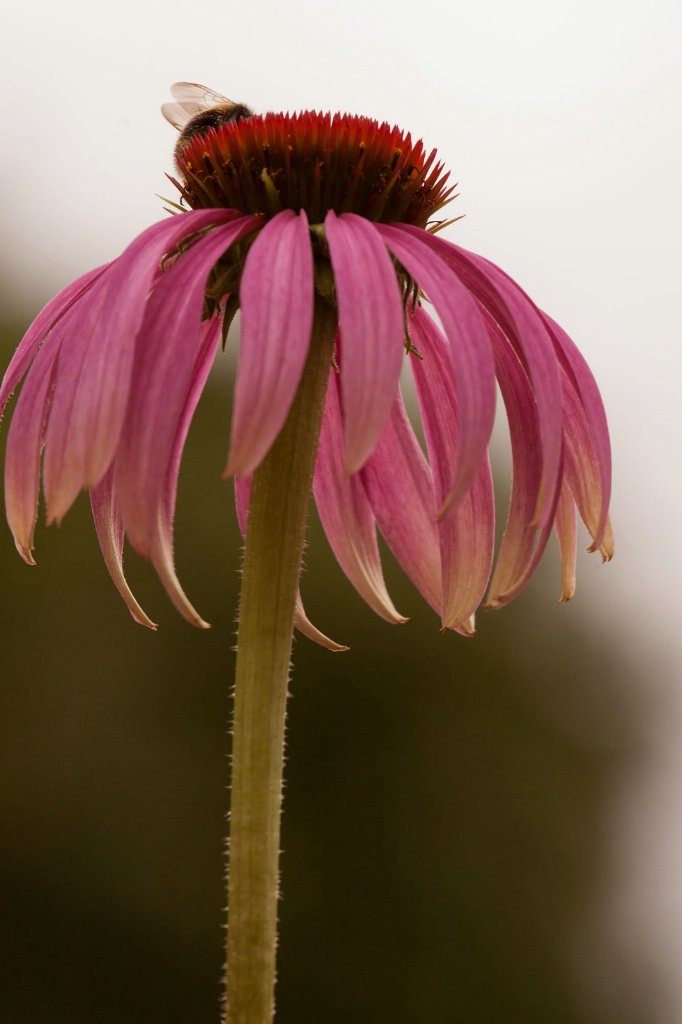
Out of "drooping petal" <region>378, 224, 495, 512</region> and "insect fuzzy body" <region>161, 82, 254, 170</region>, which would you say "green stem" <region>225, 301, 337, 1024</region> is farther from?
"insect fuzzy body" <region>161, 82, 254, 170</region>

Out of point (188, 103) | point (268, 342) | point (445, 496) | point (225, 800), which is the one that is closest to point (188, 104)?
point (188, 103)

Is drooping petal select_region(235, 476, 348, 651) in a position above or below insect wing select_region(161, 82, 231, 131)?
below

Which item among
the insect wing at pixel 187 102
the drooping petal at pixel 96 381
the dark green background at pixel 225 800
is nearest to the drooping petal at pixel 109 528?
the drooping petal at pixel 96 381

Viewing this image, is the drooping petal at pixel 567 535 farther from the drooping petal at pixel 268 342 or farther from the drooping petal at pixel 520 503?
the drooping petal at pixel 268 342

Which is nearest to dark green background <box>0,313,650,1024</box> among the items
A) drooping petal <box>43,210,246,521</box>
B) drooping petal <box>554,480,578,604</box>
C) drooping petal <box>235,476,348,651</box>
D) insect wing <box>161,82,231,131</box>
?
insect wing <box>161,82,231,131</box>

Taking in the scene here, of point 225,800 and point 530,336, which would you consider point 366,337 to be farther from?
point 225,800

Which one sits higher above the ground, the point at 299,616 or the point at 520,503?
the point at 520,503

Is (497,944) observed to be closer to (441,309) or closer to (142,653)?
(142,653)
